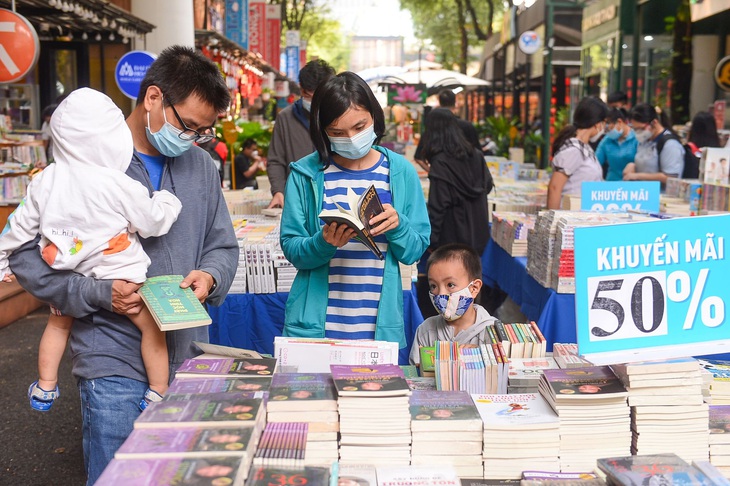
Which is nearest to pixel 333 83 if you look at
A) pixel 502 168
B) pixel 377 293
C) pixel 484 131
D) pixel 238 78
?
pixel 377 293

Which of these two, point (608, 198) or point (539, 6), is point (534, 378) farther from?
point (539, 6)

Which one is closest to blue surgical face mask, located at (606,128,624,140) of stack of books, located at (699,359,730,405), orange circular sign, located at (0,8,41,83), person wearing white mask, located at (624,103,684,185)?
person wearing white mask, located at (624,103,684,185)

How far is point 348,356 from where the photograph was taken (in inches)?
99.1

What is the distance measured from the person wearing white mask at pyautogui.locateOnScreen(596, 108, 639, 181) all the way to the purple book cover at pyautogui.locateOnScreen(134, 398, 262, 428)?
868 centimetres

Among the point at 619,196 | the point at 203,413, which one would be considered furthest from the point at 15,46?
the point at 203,413

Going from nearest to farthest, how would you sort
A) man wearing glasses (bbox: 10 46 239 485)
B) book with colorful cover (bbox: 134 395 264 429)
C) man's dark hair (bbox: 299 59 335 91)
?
1. book with colorful cover (bbox: 134 395 264 429)
2. man wearing glasses (bbox: 10 46 239 485)
3. man's dark hair (bbox: 299 59 335 91)

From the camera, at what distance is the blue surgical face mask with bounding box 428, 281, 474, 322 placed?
3.49 meters

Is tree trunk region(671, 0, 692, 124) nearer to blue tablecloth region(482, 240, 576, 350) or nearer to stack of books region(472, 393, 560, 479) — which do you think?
blue tablecloth region(482, 240, 576, 350)

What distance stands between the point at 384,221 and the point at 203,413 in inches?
43.6

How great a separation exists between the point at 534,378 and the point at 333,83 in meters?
1.29

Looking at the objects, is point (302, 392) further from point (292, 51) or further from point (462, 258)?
point (292, 51)

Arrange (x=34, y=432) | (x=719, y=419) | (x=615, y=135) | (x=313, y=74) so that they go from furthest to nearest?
(x=615, y=135), (x=313, y=74), (x=34, y=432), (x=719, y=419)

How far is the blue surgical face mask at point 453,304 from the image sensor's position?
11.4 feet

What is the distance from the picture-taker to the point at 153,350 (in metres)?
2.54
